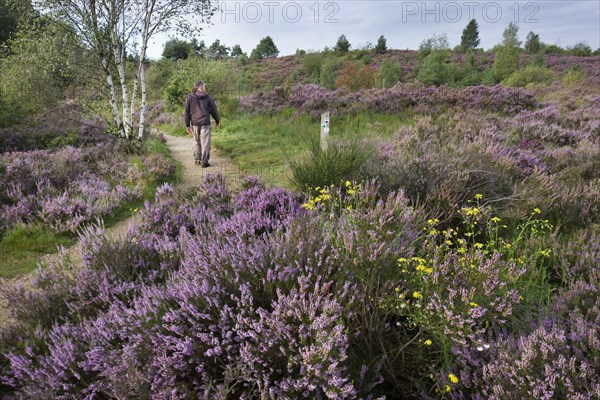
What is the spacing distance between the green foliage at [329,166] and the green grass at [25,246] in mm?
3210

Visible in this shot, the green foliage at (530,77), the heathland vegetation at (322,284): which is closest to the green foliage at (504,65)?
the green foliage at (530,77)

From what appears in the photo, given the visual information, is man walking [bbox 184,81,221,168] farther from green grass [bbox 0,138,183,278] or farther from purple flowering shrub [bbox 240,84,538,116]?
purple flowering shrub [bbox 240,84,538,116]

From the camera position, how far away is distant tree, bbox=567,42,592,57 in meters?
39.8

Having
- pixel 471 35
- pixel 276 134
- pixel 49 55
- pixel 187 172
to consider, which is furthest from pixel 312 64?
pixel 187 172

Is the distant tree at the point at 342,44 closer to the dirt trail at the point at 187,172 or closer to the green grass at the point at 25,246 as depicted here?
the dirt trail at the point at 187,172

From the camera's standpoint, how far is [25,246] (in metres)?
4.80

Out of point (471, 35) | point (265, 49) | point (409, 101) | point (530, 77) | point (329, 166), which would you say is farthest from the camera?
point (265, 49)

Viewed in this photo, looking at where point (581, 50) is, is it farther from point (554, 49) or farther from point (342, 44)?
point (342, 44)

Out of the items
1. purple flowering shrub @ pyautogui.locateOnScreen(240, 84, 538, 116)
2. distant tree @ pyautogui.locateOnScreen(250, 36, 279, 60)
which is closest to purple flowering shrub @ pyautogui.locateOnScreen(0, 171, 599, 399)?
purple flowering shrub @ pyautogui.locateOnScreen(240, 84, 538, 116)

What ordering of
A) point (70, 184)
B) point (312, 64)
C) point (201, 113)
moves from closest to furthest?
1. point (70, 184)
2. point (201, 113)
3. point (312, 64)

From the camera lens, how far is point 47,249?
15.7 feet

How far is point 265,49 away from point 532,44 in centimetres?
3721

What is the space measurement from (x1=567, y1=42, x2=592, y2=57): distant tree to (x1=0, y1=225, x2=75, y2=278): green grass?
50557mm

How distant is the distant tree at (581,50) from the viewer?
3983 cm
